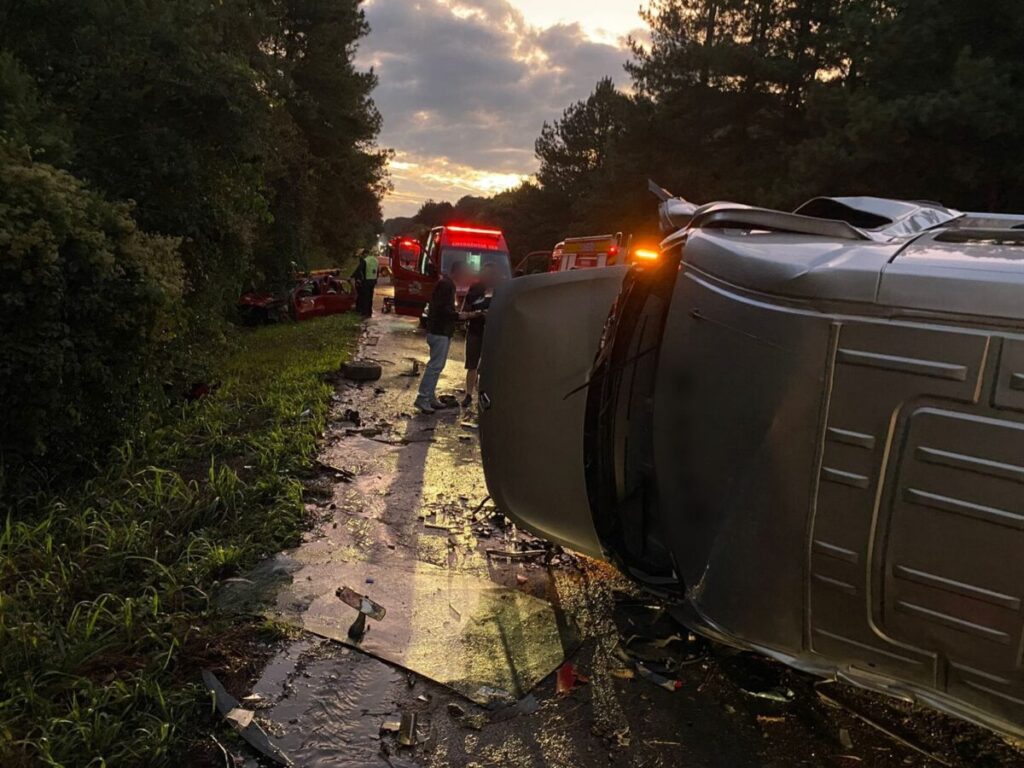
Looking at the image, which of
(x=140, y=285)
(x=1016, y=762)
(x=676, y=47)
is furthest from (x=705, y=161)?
(x=1016, y=762)

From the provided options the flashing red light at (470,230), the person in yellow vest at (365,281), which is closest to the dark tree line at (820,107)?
the flashing red light at (470,230)

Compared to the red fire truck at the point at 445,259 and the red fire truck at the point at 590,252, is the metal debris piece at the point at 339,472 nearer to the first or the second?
the red fire truck at the point at 590,252

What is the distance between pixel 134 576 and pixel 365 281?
1439 cm

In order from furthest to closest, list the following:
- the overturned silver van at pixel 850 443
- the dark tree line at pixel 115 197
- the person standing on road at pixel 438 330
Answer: the person standing on road at pixel 438 330 < the dark tree line at pixel 115 197 < the overturned silver van at pixel 850 443

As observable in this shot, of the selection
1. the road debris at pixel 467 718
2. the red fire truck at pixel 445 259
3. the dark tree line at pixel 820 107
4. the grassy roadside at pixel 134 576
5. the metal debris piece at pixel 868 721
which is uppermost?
the dark tree line at pixel 820 107

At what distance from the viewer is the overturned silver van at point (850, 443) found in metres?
1.71

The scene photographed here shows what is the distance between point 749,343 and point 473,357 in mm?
6203

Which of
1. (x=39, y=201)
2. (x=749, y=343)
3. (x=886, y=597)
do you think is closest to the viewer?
(x=886, y=597)

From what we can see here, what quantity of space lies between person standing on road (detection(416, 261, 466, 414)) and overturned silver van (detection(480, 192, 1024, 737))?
16.8 ft

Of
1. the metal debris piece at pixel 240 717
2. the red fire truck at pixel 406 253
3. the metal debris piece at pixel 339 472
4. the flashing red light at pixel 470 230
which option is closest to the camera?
the metal debris piece at pixel 240 717

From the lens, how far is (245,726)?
256 cm

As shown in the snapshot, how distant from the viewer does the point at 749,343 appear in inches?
83.2

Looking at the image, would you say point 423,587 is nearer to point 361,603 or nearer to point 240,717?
point 361,603

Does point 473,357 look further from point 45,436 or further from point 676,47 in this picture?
point 676,47
